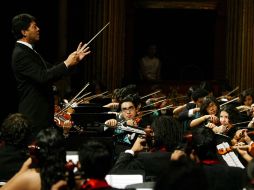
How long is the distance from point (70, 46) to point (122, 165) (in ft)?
22.8

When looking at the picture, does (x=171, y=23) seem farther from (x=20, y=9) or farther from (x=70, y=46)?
(x=20, y=9)

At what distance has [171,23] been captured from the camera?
12.6m

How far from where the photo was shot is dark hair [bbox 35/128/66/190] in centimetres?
306

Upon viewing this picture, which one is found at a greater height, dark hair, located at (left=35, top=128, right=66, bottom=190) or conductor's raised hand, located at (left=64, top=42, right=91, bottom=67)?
conductor's raised hand, located at (left=64, top=42, right=91, bottom=67)

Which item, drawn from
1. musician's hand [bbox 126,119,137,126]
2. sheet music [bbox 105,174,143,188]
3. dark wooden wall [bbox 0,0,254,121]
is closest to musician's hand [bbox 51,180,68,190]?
sheet music [bbox 105,174,143,188]

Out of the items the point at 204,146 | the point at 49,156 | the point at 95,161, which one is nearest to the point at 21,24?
the point at 49,156

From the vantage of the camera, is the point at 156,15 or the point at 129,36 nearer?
the point at 129,36

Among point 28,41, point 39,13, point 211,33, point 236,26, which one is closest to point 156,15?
point 211,33

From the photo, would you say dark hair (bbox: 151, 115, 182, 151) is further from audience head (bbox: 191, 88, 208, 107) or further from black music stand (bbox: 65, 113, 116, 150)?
audience head (bbox: 191, 88, 208, 107)

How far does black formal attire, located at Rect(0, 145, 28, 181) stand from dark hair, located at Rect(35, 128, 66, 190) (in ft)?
1.47

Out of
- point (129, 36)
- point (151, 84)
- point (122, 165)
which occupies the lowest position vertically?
point (122, 165)

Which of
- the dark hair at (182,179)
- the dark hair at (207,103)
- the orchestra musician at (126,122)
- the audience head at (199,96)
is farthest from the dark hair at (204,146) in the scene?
A: the audience head at (199,96)

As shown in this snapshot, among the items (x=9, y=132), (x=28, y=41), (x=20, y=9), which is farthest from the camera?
(x=20, y=9)

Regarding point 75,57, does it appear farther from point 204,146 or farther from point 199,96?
point 199,96
